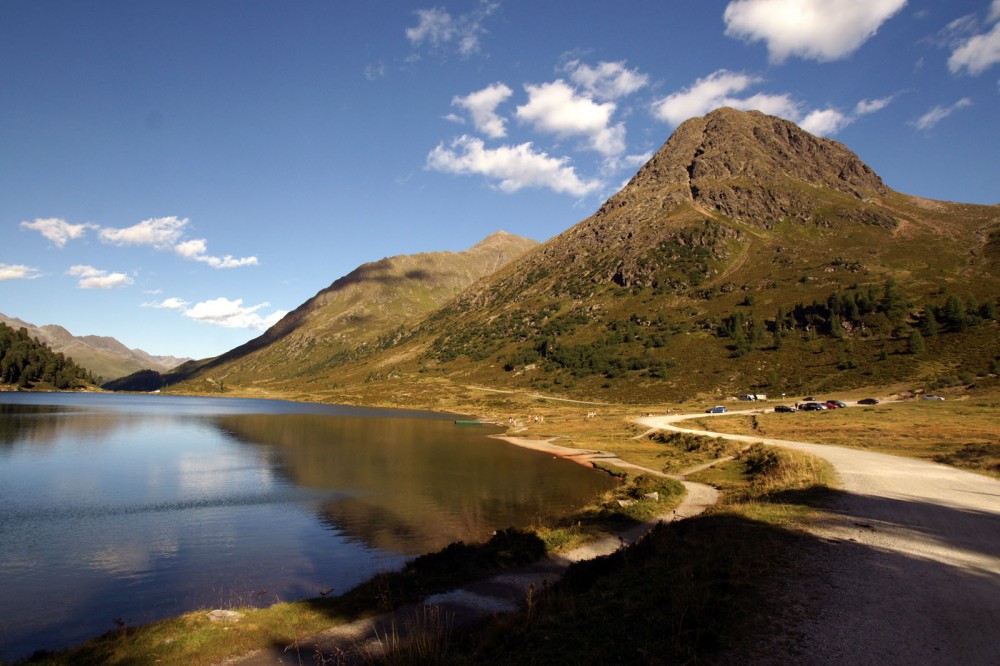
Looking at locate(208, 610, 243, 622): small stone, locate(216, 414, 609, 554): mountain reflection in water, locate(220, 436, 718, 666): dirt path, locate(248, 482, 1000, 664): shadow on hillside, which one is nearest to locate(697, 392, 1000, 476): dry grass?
locate(216, 414, 609, 554): mountain reflection in water

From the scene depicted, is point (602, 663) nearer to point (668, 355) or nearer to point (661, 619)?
point (661, 619)

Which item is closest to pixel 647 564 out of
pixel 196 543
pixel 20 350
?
pixel 196 543

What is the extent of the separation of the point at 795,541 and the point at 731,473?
81.9ft

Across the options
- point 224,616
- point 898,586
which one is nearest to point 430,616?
point 224,616

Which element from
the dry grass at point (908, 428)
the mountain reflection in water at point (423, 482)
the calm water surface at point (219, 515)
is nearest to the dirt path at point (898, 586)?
the calm water surface at point (219, 515)

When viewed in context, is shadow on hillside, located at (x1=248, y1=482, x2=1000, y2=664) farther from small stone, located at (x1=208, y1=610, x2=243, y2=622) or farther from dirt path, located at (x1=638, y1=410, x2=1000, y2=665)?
small stone, located at (x1=208, y1=610, x2=243, y2=622)

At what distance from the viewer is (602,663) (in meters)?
9.16

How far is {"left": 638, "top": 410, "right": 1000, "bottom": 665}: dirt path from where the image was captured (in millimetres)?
9016

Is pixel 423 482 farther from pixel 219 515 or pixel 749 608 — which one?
pixel 749 608

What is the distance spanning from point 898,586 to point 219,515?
36.1 m

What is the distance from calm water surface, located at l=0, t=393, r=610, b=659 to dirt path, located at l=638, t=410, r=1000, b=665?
17.0 m

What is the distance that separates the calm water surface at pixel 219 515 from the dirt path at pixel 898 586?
17032mm

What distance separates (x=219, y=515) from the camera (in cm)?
3344

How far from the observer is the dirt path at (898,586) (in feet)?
29.6
